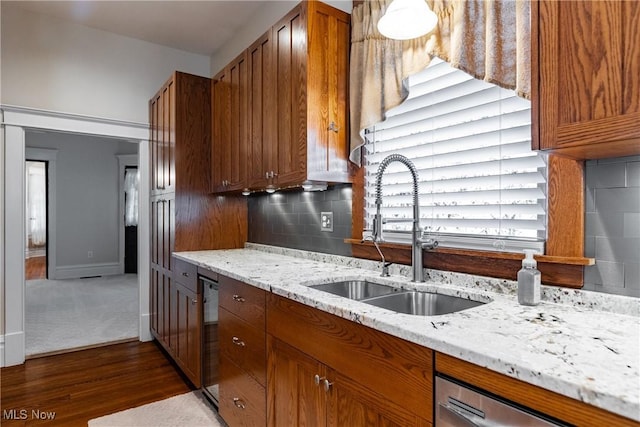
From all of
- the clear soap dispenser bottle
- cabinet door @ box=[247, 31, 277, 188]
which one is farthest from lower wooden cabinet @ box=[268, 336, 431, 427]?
cabinet door @ box=[247, 31, 277, 188]

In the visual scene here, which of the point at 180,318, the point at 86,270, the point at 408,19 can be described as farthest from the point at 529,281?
the point at 86,270

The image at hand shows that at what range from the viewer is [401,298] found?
1612mm

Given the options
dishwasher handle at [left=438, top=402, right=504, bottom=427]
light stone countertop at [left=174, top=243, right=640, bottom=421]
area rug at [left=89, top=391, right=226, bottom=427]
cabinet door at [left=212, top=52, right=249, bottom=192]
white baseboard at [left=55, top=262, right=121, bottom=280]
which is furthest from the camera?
white baseboard at [left=55, top=262, right=121, bottom=280]

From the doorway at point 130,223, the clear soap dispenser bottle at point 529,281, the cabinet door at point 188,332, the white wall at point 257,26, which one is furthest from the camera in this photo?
the doorway at point 130,223

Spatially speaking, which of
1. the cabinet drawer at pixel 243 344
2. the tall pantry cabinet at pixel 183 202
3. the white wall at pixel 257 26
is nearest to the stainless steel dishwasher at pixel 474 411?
the cabinet drawer at pixel 243 344

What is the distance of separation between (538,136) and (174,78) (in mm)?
2781

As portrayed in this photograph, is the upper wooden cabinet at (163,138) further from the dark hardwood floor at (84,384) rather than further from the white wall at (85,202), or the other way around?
the white wall at (85,202)

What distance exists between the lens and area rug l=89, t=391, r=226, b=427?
7.21ft

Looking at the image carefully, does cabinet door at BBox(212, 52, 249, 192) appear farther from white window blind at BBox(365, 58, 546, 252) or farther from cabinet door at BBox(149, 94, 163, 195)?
white window blind at BBox(365, 58, 546, 252)

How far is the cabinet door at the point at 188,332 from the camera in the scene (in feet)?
8.16

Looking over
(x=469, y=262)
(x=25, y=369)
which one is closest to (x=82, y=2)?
(x=25, y=369)

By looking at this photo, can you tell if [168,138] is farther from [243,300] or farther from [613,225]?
[613,225]

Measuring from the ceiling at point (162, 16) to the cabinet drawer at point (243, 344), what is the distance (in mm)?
2541

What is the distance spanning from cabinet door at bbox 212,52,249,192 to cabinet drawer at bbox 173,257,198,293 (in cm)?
64
